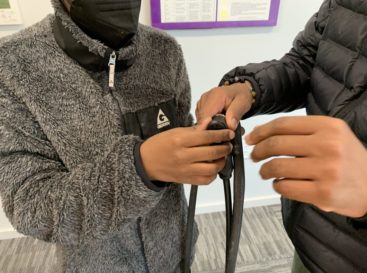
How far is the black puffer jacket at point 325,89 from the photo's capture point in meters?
0.59

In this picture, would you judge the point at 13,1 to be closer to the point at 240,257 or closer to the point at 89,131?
the point at 89,131

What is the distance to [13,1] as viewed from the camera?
4.30ft

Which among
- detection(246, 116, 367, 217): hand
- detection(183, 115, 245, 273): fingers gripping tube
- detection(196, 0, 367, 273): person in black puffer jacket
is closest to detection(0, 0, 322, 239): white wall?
detection(196, 0, 367, 273): person in black puffer jacket

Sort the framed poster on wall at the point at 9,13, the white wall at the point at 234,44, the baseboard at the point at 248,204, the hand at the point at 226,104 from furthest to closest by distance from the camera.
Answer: the baseboard at the point at 248,204
the white wall at the point at 234,44
the framed poster on wall at the point at 9,13
the hand at the point at 226,104

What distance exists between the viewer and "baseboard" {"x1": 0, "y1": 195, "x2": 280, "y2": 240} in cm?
182

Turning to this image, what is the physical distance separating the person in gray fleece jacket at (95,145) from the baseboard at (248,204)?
1.21m

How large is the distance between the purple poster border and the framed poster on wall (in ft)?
1.80

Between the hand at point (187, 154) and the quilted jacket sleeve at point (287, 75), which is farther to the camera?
the quilted jacket sleeve at point (287, 75)

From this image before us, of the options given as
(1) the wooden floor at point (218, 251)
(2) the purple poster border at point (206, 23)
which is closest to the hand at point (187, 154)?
(2) the purple poster border at point (206, 23)

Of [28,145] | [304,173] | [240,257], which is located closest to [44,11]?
[28,145]

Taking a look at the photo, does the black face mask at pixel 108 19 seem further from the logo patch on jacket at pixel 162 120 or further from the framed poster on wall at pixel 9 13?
the framed poster on wall at pixel 9 13

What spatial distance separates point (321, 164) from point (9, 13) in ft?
4.57

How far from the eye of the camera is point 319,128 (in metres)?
0.38

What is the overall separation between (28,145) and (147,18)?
1034mm
